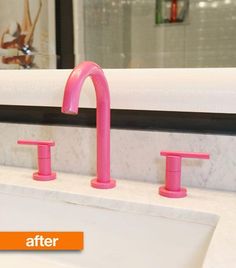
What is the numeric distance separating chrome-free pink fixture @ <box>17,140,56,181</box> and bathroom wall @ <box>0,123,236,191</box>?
47 millimetres

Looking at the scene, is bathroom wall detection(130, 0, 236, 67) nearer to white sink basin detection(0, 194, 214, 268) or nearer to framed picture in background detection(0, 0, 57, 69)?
framed picture in background detection(0, 0, 57, 69)

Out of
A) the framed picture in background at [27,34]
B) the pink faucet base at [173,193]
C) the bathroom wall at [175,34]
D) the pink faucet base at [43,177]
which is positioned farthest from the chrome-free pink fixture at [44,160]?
the bathroom wall at [175,34]

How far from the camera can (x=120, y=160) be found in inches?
21.0

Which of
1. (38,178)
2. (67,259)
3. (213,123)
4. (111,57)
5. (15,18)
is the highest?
(15,18)

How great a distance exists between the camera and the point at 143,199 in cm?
44

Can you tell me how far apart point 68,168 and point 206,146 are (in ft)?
0.86

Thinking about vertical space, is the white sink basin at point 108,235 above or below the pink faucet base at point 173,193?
below

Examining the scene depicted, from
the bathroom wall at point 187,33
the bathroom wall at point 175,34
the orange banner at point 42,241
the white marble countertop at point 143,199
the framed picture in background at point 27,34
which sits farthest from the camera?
the bathroom wall at point 187,33

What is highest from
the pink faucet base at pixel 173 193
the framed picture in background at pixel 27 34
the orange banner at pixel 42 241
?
the framed picture in background at pixel 27 34

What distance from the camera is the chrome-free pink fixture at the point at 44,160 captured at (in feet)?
1.71

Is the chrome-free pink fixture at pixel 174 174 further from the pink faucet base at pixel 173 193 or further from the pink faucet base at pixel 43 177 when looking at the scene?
the pink faucet base at pixel 43 177

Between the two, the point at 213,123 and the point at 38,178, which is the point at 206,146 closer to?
the point at 213,123

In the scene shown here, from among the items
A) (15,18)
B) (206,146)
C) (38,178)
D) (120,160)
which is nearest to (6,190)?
(38,178)

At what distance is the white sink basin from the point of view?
41 centimetres
